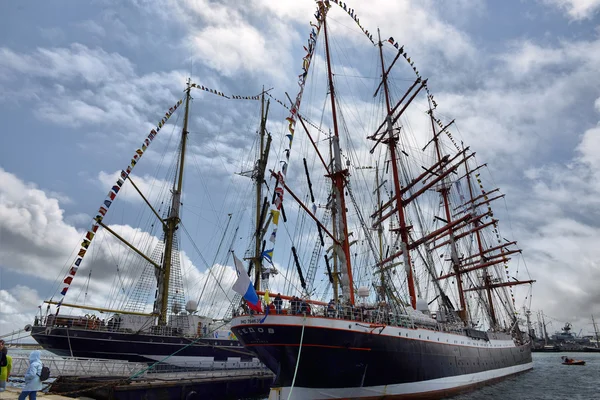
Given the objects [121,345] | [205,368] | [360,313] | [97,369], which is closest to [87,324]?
[121,345]

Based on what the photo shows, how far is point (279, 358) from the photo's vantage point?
1864cm

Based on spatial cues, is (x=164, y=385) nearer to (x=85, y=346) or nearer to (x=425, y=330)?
(x=85, y=346)

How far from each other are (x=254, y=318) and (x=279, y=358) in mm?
2364

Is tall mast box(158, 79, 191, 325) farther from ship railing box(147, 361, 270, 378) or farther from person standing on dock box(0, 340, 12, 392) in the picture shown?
person standing on dock box(0, 340, 12, 392)

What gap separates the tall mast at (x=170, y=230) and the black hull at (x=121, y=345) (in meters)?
3.88

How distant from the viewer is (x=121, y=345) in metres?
26.5

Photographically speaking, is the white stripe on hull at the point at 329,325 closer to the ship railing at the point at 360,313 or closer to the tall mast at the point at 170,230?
the ship railing at the point at 360,313

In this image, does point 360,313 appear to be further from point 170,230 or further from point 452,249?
point 452,249

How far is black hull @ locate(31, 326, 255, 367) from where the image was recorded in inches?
976

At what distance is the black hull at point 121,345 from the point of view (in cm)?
2480

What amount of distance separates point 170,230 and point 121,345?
11.6 metres

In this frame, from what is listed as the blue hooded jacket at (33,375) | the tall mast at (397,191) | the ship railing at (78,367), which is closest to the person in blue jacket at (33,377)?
the blue hooded jacket at (33,375)

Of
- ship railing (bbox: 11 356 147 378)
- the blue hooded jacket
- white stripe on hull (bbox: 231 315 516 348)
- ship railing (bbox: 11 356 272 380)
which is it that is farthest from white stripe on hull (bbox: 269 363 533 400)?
ship railing (bbox: 11 356 147 378)

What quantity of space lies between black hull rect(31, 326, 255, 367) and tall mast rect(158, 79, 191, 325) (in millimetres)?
3877
